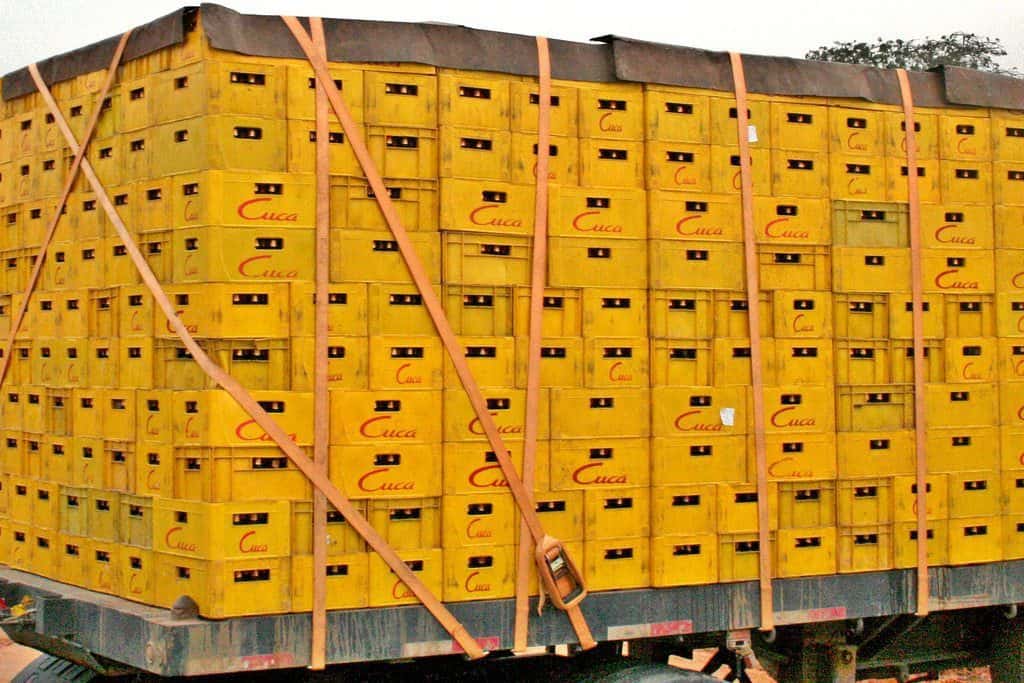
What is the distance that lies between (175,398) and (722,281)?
107 inches

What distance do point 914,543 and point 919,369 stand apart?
0.92m

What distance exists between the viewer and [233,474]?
5.71m

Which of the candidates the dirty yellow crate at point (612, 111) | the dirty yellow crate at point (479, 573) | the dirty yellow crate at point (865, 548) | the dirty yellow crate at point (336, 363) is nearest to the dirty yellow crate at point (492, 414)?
the dirty yellow crate at point (336, 363)

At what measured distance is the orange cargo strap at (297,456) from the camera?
18.8 feet

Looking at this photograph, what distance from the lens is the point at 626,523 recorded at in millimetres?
6512

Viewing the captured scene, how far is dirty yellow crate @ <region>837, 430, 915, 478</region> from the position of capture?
7000mm

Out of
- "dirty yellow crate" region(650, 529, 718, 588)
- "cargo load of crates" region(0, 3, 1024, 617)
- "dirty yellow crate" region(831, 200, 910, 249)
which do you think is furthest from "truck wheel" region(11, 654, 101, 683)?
"dirty yellow crate" region(831, 200, 910, 249)

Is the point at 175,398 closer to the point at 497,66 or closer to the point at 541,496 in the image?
the point at 541,496

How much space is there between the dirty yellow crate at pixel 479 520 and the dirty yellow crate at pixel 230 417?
748mm

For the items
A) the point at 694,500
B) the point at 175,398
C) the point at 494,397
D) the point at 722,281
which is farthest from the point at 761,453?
the point at 175,398

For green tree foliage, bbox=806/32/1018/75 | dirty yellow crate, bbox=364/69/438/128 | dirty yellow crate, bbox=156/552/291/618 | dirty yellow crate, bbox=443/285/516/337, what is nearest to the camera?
dirty yellow crate, bbox=156/552/291/618

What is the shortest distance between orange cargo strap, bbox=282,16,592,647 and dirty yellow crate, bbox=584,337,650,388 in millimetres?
594

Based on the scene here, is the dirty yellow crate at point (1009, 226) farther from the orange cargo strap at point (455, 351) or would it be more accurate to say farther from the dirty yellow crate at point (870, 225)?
the orange cargo strap at point (455, 351)

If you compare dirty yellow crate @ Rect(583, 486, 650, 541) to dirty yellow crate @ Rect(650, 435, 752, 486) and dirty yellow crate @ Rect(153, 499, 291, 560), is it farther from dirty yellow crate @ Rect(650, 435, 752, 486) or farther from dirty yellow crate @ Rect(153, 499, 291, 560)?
dirty yellow crate @ Rect(153, 499, 291, 560)
